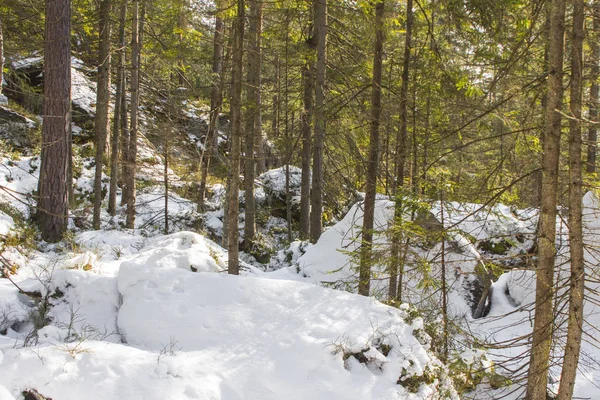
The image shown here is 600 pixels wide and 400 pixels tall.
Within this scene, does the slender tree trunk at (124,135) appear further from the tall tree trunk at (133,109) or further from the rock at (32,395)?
the rock at (32,395)

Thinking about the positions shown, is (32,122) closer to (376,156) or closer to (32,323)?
(32,323)

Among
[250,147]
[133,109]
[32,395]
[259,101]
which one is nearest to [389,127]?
[259,101]

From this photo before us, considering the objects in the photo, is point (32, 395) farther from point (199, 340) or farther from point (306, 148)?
point (306, 148)

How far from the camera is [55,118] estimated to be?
29.0 ft

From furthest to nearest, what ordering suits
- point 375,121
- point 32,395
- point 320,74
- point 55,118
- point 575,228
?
1. point 55,118
2. point 320,74
3. point 375,121
4. point 575,228
5. point 32,395

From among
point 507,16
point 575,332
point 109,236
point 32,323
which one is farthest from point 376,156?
point 109,236

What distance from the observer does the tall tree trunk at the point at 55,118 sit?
8.66 meters

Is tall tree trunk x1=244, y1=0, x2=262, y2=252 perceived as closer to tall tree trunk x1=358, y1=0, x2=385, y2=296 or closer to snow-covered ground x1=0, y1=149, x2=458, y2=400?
tall tree trunk x1=358, y1=0, x2=385, y2=296

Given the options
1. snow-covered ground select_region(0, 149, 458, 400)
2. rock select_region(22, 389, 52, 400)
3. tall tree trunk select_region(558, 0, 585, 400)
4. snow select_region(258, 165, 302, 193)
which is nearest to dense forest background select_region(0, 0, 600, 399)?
tall tree trunk select_region(558, 0, 585, 400)

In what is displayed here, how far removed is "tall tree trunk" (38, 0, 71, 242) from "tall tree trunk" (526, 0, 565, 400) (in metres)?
9.31

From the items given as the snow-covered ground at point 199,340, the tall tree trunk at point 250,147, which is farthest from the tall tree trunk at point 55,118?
the tall tree trunk at point 250,147

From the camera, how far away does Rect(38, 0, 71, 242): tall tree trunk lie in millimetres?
8656

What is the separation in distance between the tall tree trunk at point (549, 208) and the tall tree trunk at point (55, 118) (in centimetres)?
931

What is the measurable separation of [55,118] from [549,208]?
9.82 m
